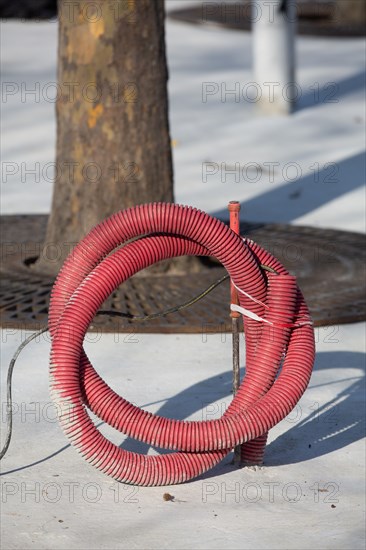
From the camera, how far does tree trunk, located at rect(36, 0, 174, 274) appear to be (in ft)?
24.5

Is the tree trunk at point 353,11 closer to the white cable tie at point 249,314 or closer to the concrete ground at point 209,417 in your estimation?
the concrete ground at point 209,417

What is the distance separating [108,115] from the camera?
24.6 feet

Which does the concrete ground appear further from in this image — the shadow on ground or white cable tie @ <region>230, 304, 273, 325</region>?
white cable tie @ <region>230, 304, 273, 325</region>

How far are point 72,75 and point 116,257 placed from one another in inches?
116

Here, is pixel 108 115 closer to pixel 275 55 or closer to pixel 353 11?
pixel 275 55

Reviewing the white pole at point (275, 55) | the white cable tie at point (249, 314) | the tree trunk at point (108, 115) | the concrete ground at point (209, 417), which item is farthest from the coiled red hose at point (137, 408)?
the white pole at point (275, 55)

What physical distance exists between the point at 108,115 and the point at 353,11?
395 inches

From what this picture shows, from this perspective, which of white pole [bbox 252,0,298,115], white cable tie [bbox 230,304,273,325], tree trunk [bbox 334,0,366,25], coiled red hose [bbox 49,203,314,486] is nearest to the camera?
coiled red hose [bbox 49,203,314,486]

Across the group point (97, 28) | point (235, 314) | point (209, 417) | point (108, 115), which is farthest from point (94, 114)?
point (235, 314)

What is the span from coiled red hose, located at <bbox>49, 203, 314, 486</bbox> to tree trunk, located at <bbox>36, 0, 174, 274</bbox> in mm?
2665

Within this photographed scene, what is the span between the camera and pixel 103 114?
7.52 meters

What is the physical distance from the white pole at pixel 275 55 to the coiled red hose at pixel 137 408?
6.76 meters

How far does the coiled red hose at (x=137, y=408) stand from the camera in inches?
186

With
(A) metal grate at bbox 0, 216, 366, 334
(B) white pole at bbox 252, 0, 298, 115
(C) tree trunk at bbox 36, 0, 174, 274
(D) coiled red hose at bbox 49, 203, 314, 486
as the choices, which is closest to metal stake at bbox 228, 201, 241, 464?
(D) coiled red hose at bbox 49, 203, 314, 486
